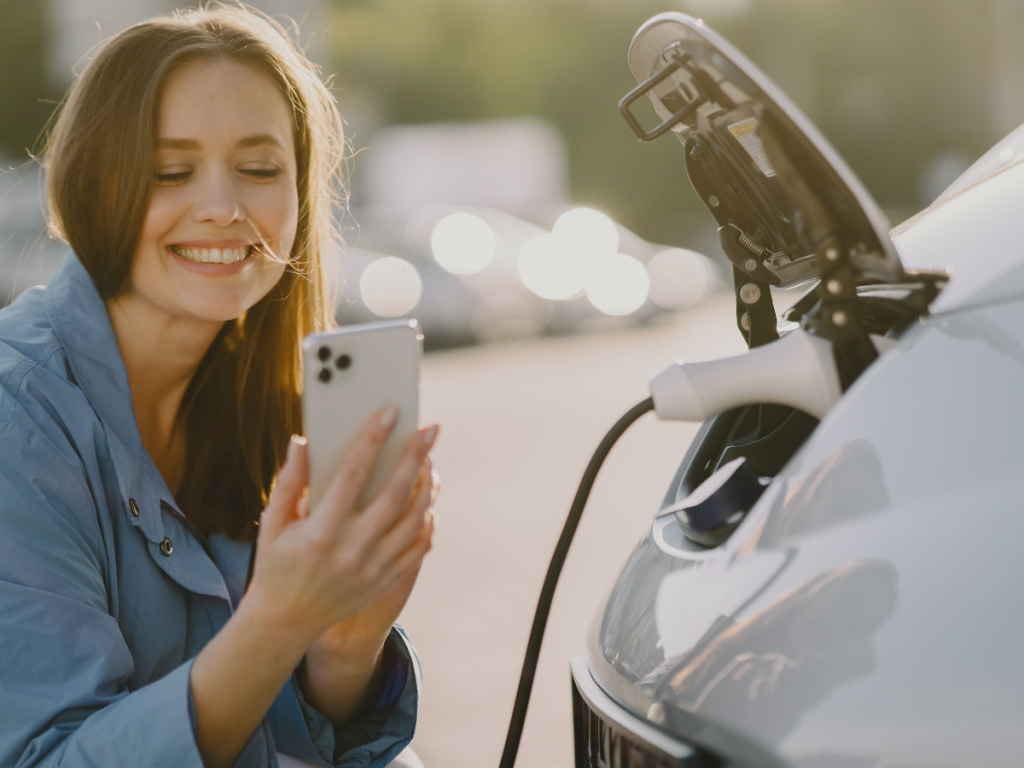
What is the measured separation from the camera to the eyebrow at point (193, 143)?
178 cm

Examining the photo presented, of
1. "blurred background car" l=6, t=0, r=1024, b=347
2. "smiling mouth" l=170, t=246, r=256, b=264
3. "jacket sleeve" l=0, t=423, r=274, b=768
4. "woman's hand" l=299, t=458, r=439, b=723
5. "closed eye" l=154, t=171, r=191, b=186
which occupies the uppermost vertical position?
"blurred background car" l=6, t=0, r=1024, b=347

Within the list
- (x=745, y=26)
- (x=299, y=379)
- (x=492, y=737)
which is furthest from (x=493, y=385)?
(x=745, y=26)

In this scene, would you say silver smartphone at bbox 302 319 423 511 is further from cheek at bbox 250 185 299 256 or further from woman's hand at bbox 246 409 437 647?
cheek at bbox 250 185 299 256

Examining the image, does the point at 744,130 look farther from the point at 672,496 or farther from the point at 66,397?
the point at 66,397

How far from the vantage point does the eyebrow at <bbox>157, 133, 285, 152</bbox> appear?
5.85ft

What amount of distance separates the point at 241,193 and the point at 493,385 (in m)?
8.13

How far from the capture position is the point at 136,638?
170cm

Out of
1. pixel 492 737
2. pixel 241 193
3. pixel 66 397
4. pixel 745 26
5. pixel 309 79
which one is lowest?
pixel 492 737

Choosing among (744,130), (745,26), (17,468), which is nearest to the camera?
(744,130)

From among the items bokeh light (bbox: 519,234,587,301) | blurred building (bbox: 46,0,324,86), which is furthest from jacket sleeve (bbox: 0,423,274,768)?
blurred building (bbox: 46,0,324,86)

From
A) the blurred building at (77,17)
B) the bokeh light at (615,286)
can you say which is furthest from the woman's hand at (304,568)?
the blurred building at (77,17)

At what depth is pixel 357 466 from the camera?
119 cm

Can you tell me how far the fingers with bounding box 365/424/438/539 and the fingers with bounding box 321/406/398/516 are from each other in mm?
24

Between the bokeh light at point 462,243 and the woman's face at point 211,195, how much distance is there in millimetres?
10403
